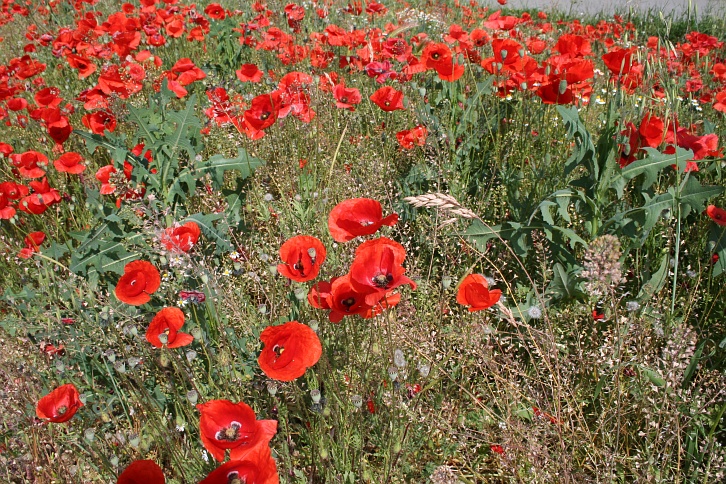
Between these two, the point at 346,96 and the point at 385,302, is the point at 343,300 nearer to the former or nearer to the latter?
the point at 385,302

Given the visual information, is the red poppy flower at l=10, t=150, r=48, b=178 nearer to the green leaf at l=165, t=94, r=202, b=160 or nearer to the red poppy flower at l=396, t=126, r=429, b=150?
the green leaf at l=165, t=94, r=202, b=160

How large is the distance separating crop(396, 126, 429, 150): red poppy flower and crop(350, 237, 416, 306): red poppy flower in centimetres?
161

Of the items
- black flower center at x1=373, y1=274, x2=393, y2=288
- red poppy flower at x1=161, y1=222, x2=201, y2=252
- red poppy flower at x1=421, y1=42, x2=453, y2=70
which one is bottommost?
red poppy flower at x1=161, y1=222, x2=201, y2=252

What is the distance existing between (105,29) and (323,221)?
2.75 m

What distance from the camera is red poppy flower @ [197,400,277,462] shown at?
118 centimetres

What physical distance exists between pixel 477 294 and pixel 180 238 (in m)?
1.07

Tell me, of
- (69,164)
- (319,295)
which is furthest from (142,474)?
(69,164)

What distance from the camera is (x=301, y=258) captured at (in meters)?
1.59

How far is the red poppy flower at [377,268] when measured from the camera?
4.36 ft

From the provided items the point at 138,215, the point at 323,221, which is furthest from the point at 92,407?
the point at 323,221

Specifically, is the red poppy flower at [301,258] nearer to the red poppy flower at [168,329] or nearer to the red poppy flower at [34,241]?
the red poppy flower at [168,329]

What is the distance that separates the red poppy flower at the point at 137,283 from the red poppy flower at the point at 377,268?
2.41 ft

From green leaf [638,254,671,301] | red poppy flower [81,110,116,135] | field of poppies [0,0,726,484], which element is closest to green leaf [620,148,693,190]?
field of poppies [0,0,726,484]

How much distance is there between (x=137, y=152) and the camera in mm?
2730
